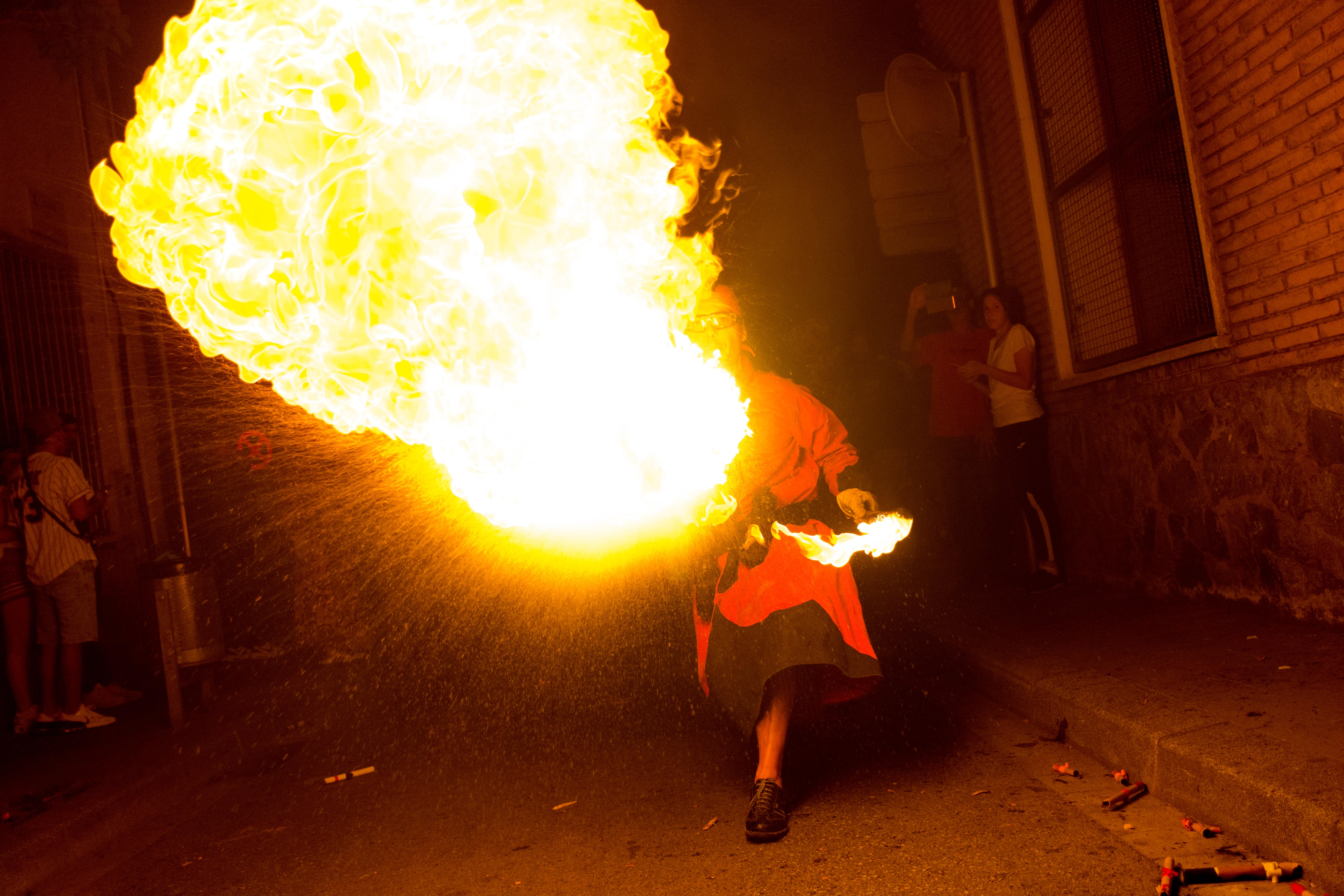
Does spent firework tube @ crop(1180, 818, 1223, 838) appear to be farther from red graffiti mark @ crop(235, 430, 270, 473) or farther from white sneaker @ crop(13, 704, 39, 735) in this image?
red graffiti mark @ crop(235, 430, 270, 473)

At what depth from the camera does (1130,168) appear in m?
7.60

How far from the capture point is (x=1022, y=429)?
8.46 metres

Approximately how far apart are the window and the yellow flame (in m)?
3.37

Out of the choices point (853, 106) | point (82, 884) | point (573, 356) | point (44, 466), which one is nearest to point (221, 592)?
point (44, 466)

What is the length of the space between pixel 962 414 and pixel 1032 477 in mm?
839

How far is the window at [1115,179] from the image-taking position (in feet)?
22.7

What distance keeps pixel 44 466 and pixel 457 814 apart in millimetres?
4271

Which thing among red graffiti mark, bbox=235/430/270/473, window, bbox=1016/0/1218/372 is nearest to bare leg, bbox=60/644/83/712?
red graffiti mark, bbox=235/430/270/473

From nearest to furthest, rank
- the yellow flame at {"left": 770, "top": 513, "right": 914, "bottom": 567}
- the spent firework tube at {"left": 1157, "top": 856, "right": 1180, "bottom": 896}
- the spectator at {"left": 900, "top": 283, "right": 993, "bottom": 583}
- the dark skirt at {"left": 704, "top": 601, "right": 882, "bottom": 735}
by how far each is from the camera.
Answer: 1. the spent firework tube at {"left": 1157, "top": 856, "right": 1180, "bottom": 896}
2. the yellow flame at {"left": 770, "top": 513, "right": 914, "bottom": 567}
3. the dark skirt at {"left": 704, "top": 601, "right": 882, "bottom": 735}
4. the spectator at {"left": 900, "top": 283, "right": 993, "bottom": 583}

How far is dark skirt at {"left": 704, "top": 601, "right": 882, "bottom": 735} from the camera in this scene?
4.59 metres

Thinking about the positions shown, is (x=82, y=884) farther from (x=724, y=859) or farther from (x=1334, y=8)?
(x=1334, y=8)

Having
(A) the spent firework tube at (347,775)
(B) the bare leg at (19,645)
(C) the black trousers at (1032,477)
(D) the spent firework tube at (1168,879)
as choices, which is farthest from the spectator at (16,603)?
(C) the black trousers at (1032,477)

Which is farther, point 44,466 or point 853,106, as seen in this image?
point 853,106

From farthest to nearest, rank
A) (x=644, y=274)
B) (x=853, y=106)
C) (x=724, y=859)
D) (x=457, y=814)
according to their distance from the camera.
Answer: (x=853, y=106) → (x=644, y=274) → (x=457, y=814) → (x=724, y=859)
